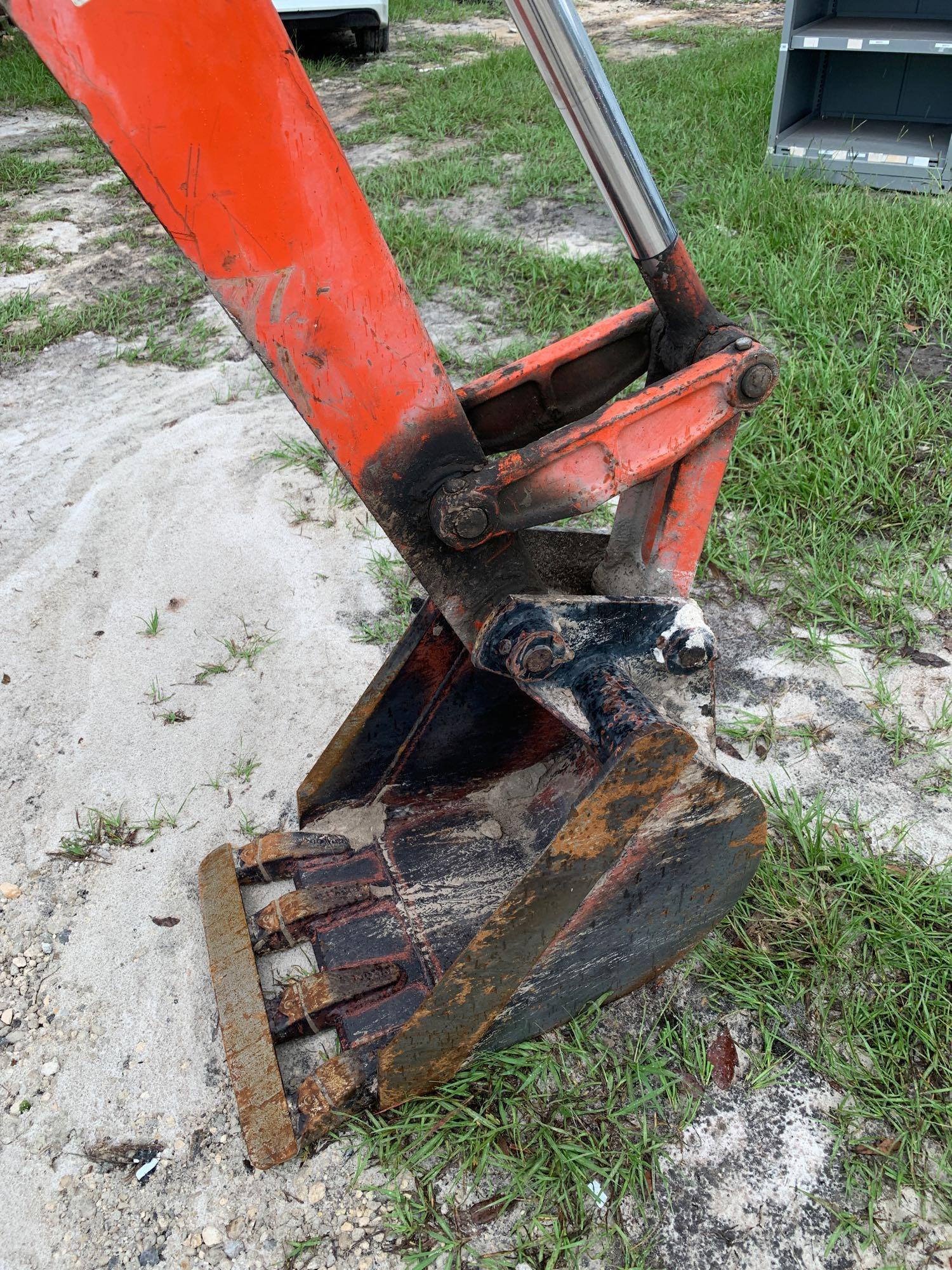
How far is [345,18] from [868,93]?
5277mm

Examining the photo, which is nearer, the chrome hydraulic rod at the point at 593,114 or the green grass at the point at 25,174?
the chrome hydraulic rod at the point at 593,114

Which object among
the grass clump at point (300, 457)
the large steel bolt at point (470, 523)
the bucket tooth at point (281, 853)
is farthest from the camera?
the grass clump at point (300, 457)

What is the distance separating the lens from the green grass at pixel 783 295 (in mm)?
2979

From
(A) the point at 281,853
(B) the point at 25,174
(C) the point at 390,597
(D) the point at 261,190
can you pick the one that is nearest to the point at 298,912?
(A) the point at 281,853

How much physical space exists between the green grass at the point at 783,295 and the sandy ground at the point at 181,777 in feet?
1.03

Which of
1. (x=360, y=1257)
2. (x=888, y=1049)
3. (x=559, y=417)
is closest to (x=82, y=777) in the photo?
(x=360, y=1257)

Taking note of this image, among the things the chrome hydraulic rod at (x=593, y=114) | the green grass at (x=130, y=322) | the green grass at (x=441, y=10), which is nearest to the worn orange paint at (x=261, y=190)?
the chrome hydraulic rod at (x=593, y=114)

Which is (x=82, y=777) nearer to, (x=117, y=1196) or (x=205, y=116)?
(x=117, y=1196)

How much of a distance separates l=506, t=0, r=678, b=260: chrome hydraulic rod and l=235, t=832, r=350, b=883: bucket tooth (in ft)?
4.49

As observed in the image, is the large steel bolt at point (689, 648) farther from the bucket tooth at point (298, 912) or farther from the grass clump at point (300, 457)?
the grass clump at point (300, 457)

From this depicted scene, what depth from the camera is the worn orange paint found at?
111cm

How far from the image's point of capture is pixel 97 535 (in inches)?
129

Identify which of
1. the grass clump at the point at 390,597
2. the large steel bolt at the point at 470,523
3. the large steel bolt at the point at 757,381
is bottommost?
the grass clump at the point at 390,597

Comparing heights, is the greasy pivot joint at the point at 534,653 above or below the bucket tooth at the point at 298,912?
above
